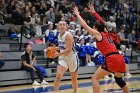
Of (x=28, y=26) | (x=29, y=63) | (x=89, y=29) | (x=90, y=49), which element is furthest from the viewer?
(x=90, y=49)

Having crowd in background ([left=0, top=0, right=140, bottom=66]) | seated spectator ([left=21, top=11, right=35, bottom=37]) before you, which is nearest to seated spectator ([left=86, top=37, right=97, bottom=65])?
crowd in background ([left=0, top=0, right=140, bottom=66])

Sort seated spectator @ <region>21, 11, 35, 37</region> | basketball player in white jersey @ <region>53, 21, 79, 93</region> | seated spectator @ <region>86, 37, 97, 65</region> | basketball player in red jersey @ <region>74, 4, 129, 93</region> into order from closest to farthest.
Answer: basketball player in red jersey @ <region>74, 4, 129, 93</region> → basketball player in white jersey @ <region>53, 21, 79, 93</region> → seated spectator @ <region>21, 11, 35, 37</region> → seated spectator @ <region>86, 37, 97, 65</region>

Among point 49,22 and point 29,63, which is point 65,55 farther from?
point 49,22

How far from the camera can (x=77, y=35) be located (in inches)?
653

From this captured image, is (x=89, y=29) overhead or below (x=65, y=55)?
overhead

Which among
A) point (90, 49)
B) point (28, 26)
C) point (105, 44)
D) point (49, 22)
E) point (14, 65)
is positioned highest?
point (49, 22)

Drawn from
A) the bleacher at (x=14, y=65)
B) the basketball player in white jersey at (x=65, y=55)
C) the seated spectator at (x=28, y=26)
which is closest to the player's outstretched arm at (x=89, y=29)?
the basketball player in white jersey at (x=65, y=55)

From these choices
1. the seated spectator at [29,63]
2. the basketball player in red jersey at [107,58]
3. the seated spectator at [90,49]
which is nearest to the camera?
the basketball player in red jersey at [107,58]

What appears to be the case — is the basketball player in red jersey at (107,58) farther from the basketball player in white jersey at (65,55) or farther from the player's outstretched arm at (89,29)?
the basketball player in white jersey at (65,55)

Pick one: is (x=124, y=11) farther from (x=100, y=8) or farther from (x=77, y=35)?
(x=77, y=35)

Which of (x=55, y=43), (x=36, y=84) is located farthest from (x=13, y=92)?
(x=55, y=43)

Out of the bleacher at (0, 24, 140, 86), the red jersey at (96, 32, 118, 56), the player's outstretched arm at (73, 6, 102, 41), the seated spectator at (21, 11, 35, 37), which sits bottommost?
the bleacher at (0, 24, 140, 86)

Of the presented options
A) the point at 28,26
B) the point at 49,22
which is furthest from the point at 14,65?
the point at 49,22

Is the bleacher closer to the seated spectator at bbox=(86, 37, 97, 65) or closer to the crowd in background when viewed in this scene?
the crowd in background
